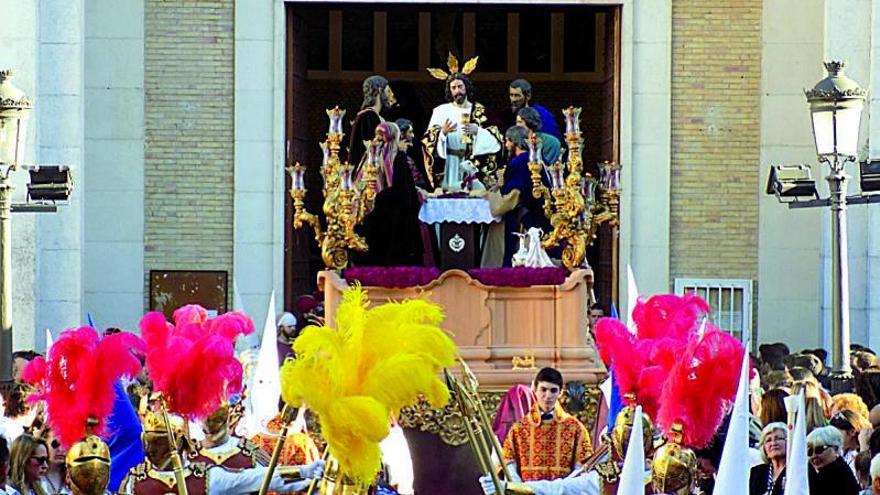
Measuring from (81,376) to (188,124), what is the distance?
11.7m

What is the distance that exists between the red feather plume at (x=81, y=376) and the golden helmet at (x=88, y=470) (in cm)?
175

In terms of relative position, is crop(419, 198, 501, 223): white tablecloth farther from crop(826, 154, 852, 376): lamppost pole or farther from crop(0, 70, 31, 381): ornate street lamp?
crop(0, 70, 31, 381): ornate street lamp

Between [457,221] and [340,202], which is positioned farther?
[457,221]

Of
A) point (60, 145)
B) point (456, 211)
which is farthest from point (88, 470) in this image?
point (60, 145)

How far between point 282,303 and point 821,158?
811cm

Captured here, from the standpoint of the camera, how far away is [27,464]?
10.2 metres

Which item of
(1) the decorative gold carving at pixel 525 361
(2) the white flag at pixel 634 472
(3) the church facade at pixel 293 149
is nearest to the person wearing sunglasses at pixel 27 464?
(2) the white flag at pixel 634 472

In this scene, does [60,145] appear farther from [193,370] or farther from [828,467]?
[828,467]

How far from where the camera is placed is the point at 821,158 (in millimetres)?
16109

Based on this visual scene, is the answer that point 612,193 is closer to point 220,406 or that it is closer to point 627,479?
point 220,406

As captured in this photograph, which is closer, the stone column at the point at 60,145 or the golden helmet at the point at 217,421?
the golden helmet at the point at 217,421

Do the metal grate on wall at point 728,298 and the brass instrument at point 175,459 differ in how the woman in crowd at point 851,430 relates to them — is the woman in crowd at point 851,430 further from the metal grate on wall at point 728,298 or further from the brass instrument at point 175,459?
the metal grate on wall at point 728,298

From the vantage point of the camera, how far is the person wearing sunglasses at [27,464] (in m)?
10.2

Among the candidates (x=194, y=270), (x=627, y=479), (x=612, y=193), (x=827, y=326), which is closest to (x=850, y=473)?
(x=627, y=479)
